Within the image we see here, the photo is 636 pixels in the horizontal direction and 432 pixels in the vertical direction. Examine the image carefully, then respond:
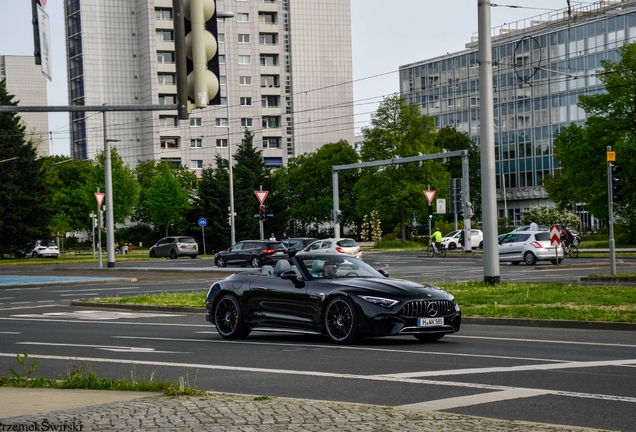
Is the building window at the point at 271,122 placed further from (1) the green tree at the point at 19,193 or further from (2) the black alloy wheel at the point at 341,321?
(2) the black alloy wheel at the point at 341,321

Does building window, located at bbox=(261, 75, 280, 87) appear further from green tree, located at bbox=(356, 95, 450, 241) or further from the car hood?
the car hood

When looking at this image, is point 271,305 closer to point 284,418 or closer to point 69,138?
point 284,418

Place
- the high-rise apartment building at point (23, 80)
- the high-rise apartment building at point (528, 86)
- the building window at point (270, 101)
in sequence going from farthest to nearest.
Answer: the high-rise apartment building at point (23, 80) < the building window at point (270, 101) < the high-rise apartment building at point (528, 86)

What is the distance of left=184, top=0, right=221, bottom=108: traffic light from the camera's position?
10.5 meters

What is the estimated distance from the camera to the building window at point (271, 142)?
433ft

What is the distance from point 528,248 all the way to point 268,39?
89219 mm

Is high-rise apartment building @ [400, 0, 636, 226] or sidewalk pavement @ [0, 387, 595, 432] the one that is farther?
high-rise apartment building @ [400, 0, 636, 226]

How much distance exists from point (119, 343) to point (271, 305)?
8.26 feet

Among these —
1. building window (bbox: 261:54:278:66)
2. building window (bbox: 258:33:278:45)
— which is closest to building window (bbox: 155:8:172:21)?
building window (bbox: 258:33:278:45)

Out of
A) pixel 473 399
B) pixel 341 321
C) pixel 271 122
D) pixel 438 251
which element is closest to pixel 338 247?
pixel 438 251

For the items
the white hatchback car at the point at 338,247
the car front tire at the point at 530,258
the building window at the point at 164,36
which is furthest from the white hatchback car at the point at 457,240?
the building window at the point at 164,36

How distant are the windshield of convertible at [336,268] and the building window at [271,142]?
116 meters

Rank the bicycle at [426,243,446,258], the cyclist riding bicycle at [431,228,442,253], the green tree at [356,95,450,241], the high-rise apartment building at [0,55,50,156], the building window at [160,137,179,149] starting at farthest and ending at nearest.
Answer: the high-rise apartment building at [0,55,50,156] → the building window at [160,137,179,149] → the green tree at [356,95,450,241] → the cyclist riding bicycle at [431,228,442,253] → the bicycle at [426,243,446,258]

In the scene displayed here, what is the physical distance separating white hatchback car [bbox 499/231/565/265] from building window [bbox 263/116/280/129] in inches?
3322
